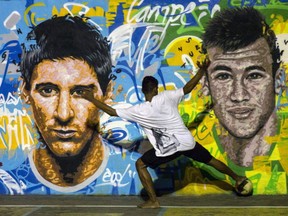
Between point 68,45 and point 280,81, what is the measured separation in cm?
302

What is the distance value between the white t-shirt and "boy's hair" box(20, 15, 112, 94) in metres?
1.32

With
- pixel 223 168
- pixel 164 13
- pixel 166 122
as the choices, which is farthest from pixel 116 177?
pixel 164 13

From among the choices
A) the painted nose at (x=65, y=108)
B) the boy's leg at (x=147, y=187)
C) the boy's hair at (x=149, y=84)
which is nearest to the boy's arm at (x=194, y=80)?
the boy's hair at (x=149, y=84)

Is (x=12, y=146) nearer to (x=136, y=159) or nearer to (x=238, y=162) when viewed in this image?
(x=136, y=159)

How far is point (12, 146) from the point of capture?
951 cm

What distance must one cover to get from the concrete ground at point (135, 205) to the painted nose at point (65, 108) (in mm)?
1124

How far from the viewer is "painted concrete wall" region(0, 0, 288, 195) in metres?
9.02

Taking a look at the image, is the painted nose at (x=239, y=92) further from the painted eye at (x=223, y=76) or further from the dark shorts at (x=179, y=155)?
the dark shorts at (x=179, y=155)

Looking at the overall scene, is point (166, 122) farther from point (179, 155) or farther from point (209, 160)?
point (209, 160)

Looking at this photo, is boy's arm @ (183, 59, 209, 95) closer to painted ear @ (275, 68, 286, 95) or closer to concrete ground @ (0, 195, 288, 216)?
painted ear @ (275, 68, 286, 95)

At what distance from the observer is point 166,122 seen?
8188 mm

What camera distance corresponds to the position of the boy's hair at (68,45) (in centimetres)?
931

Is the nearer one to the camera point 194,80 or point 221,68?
point 194,80

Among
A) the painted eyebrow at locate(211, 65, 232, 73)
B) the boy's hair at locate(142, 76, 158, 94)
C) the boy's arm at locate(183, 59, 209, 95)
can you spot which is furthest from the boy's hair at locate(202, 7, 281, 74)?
the boy's hair at locate(142, 76, 158, 94)
